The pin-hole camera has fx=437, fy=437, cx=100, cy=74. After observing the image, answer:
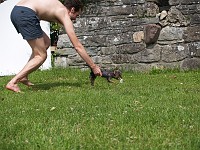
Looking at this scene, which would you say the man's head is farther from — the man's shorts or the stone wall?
the stone wall

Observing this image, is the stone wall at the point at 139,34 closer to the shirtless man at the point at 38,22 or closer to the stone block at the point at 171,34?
the stone block at the point at 171,34

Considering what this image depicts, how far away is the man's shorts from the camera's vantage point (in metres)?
5.60

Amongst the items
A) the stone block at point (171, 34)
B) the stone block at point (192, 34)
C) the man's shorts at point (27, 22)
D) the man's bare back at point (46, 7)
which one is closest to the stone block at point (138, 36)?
the stone block at point (171, 34)

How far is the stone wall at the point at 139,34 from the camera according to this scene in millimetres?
8805

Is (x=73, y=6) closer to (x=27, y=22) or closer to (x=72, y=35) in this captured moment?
(x=72, y=35)

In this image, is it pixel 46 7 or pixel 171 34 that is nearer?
pixel 46 7

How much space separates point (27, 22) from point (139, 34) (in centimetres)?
383

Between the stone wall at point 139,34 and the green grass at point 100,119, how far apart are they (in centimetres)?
317

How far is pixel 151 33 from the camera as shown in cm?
888

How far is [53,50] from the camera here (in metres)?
9.94

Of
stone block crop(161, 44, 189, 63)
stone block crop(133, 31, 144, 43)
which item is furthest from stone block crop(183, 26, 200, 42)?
stone block crop(133, 31, 144, 43)

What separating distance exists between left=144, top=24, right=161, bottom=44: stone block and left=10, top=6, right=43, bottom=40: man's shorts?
368 cm

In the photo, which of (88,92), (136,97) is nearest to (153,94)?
(136,97)

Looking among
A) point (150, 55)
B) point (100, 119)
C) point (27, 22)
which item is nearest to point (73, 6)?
point (27, 22)
